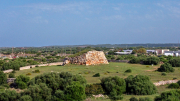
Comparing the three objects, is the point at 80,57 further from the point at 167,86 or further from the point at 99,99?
the point at 99,99

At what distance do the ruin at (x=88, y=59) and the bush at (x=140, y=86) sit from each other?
1961 cm

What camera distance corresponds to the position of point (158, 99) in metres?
13.7

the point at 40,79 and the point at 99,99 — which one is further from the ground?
the point at 40,79

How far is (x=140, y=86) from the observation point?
1797 cm

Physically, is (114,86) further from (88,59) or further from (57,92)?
(88,59)

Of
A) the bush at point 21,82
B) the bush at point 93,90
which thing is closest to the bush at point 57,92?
the bush at point 93,90

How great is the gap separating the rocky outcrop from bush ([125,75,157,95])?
64.4 ft

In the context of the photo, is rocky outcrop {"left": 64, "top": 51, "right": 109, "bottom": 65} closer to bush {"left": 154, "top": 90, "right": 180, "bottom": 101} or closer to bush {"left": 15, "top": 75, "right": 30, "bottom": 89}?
bush {"left": 15, "top": 75, "right": 30, "bottom": 89}

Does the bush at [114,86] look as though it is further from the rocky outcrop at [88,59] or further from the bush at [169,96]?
the rocky outcrop at [88,59]

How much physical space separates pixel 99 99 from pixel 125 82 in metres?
3.85

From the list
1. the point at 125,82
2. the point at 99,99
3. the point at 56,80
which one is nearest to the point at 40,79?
the point at 56,80

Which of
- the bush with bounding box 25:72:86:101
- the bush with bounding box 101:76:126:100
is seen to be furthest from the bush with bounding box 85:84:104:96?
the bush with bounding box 25:72:86:101

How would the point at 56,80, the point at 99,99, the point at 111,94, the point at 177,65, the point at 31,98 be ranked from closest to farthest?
the point at 31,98 → the point at 99,99 → the point at 111,94 → the point at 56,80 → the point at 177,65

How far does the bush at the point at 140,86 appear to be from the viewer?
17594 millimetres
